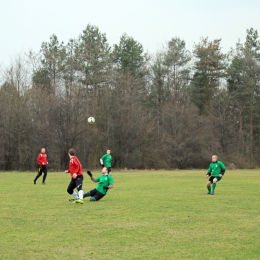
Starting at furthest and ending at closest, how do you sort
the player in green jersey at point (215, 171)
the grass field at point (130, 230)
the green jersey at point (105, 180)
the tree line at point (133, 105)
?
the tree line at point (133, 105), the player in green jersey at point (215, 171), the green jersey at point (105, 180), the grass field at point (130, 230)

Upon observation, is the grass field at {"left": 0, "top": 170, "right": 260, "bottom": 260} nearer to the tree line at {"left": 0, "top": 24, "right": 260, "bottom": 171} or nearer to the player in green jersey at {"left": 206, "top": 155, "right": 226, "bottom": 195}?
the player in green jersey at {"left": 206, "top": 155, "right": 226, "bottom": 195}

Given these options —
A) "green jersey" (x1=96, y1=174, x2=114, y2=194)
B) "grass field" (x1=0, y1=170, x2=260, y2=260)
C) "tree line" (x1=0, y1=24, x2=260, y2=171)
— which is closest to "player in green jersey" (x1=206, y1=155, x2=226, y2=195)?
"grass field" (x1=0, y1=170, x2=260, y2=260)

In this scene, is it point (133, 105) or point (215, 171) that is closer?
point (215, 171)

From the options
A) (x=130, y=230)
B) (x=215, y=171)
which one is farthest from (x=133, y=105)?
(x=130, y=230)

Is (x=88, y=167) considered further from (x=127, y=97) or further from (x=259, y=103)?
(x=259, y=103)

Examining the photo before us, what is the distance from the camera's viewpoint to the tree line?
48969mm

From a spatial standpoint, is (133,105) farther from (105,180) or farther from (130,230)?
(130,230)

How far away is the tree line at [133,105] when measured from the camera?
49.0 metres

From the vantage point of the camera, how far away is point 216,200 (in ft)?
52.6

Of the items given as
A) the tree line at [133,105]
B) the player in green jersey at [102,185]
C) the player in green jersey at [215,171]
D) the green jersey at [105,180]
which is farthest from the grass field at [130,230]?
the tree line at [133,105]

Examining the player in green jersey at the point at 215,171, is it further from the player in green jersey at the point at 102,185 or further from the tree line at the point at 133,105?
the tree line at the point at 133,105

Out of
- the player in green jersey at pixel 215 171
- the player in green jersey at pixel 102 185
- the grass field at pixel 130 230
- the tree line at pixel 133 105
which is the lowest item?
the grass field at pixel 130 230

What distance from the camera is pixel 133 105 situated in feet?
179

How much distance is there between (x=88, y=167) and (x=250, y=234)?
141 ft
